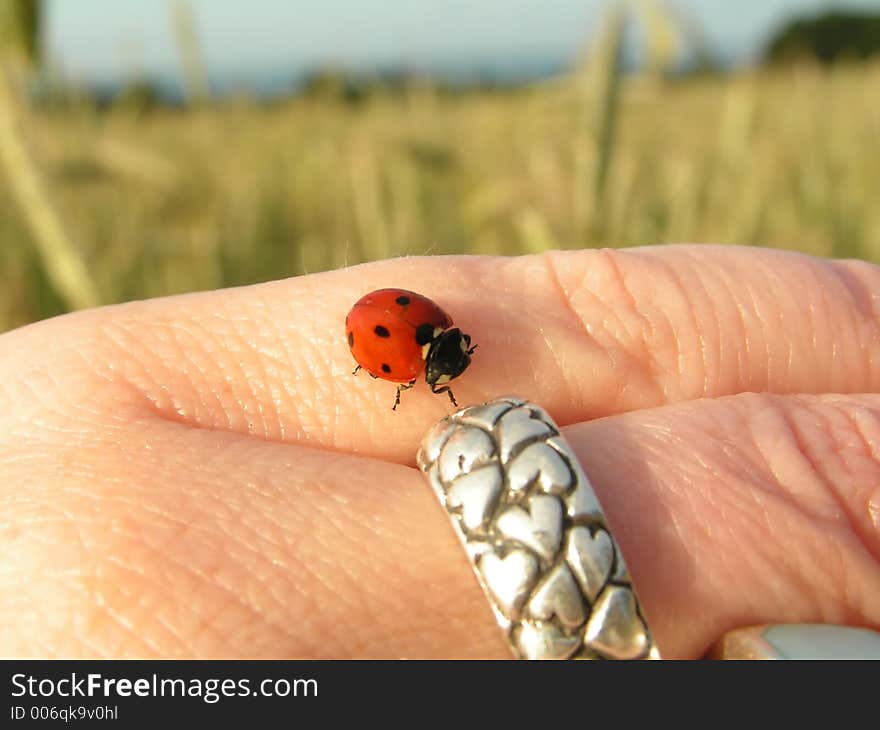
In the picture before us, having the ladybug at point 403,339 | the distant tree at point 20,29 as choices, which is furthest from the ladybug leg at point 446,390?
the distant tree at point 20,29

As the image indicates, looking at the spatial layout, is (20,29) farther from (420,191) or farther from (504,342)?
(504,342)

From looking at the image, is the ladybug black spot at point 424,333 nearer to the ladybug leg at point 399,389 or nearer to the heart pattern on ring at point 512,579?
the ladybug leg at point 399,389

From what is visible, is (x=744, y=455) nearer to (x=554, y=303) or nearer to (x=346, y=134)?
(x=554, y=303)

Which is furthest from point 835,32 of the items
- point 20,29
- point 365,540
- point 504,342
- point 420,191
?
point 365,540
